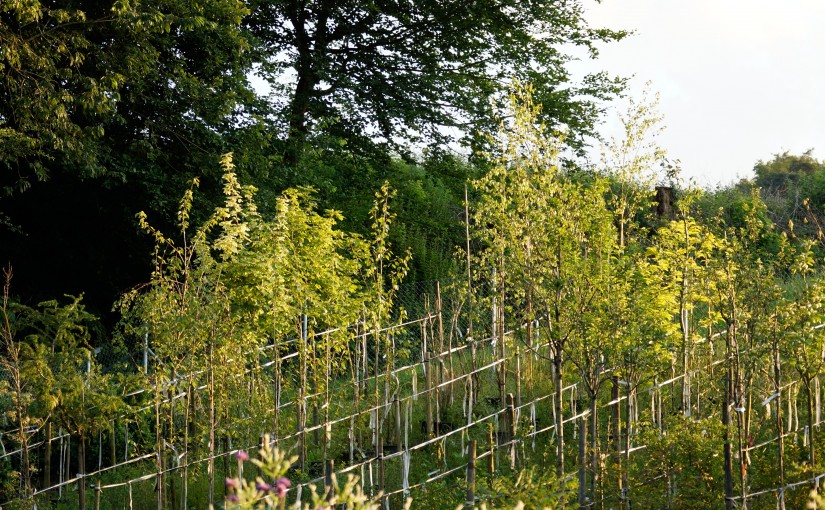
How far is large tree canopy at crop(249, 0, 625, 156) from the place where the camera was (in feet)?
59.0

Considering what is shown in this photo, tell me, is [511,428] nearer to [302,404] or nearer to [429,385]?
[429,385]

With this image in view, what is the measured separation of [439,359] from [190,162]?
6.03 m

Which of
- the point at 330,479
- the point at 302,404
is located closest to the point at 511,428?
the point at 302,404

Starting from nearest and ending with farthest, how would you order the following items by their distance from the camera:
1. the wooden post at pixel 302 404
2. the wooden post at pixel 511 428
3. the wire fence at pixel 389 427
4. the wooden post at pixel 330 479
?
the wooden post at pixel 330 479
the wire fence at pixel 389 427
the wooden post at pixel 302 404
the wooden post at pixel 511 428

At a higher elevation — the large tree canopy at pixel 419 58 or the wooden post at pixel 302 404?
the large tree canopy at pixel 419 58

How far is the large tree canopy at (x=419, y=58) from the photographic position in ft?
59.0

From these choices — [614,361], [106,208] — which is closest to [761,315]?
[614,361]

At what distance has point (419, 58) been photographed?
18.6 meters

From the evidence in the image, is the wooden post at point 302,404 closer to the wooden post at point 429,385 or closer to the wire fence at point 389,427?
the wire fence at point 389,427

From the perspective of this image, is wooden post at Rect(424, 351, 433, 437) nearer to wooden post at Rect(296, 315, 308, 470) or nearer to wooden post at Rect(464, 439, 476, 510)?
wooden post at Rect(296, 315, 308, 470)

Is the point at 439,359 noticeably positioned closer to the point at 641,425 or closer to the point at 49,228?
the point at 641,425

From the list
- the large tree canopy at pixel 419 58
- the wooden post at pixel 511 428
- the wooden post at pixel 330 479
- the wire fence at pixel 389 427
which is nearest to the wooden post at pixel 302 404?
the wire fence at pixel 389 427

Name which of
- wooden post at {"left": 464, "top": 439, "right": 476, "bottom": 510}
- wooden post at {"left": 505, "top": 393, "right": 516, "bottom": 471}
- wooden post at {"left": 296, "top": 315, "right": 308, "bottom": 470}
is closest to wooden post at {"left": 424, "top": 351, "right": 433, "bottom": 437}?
wooden post at {"left": 505, "top": 393, "right": 516, "bottom": 471}

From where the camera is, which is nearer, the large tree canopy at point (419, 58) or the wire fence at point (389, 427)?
the wire fence at point (389, 427)
